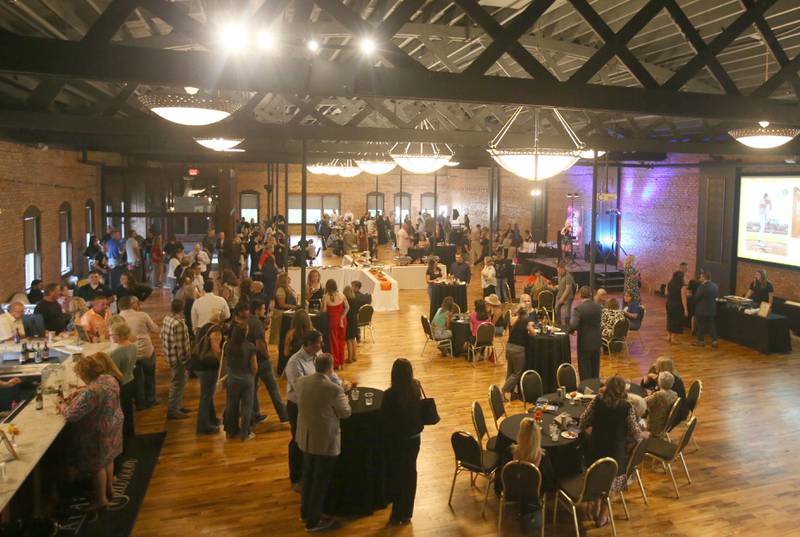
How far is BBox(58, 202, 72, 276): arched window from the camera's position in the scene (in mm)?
13914

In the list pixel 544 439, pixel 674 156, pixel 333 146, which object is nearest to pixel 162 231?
pixel 333 146

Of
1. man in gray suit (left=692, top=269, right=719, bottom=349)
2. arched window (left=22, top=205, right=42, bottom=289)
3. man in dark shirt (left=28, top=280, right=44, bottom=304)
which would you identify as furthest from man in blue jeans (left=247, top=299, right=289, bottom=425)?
man in gray suit (left=692, top=269, right=719, bottom=349)

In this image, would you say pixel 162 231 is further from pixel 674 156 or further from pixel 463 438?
pixel 463 438

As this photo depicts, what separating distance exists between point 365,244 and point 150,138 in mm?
9605

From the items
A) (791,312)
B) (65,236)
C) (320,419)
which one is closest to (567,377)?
(320,419)

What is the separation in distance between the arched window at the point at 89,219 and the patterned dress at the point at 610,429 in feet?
46.1

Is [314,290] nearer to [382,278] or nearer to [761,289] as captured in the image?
[382,278]

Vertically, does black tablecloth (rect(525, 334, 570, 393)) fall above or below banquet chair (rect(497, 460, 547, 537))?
above

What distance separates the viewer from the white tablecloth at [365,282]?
44.0 ft

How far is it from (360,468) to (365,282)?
892 centimetres

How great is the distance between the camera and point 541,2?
4.62m

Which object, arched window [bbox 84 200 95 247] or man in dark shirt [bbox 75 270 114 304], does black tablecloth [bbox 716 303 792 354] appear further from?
arched window [bbox 84 200 95 247]

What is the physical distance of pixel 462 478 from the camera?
5898 mm

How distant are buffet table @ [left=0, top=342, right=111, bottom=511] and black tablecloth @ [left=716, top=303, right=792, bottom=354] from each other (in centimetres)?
928
